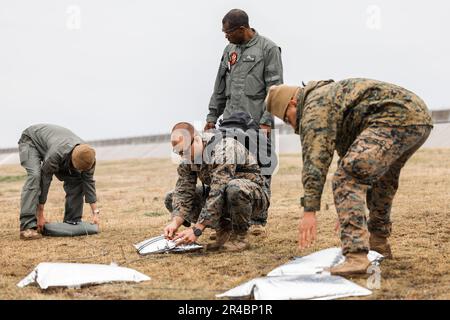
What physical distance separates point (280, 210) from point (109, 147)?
24054 millimetres

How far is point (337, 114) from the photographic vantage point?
5188mm

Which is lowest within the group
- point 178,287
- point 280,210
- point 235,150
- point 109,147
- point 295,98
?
point 109,147

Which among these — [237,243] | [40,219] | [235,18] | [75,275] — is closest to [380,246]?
[237,243]

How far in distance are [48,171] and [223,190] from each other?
287 cm

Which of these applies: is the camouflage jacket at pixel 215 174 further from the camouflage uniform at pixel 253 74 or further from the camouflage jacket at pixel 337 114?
the camouflage jacket at pixel 337 114

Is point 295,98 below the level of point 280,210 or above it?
above

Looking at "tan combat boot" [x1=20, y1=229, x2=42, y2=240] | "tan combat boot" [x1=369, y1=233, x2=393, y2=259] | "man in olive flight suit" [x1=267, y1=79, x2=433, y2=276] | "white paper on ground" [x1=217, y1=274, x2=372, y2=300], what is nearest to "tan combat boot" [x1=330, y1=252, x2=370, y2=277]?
"man in olive flight suit" [x1=267, y1=79, x2=433, y2=276]

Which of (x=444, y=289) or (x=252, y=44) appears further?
(x=252, y=44)

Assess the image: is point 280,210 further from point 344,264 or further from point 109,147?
point 109,147

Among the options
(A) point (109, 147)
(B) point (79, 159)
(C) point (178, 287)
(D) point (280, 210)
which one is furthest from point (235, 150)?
(A) point (109, 147)

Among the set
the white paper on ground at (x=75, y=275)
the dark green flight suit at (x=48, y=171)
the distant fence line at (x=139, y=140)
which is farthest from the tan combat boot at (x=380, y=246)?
the distant fence line at (x=139, y=140)

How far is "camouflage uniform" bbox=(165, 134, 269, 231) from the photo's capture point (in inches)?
251
